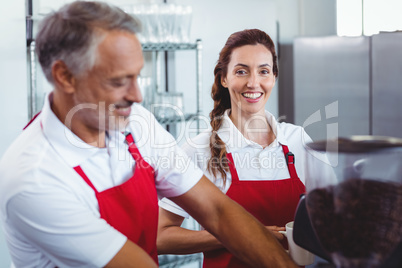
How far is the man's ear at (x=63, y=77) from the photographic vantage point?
3.56 ft

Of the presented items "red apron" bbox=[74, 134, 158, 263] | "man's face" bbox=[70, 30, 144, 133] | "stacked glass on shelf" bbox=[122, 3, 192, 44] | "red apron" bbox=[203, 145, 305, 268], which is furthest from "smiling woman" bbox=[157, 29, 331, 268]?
"stacked glass on shelf" bbox=[122, 3, 192, 44]

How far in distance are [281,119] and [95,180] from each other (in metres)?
2.37

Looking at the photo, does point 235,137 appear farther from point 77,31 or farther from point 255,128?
point 77,31

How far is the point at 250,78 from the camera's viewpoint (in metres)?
1.74

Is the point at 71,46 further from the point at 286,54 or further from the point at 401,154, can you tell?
the point at 286,54

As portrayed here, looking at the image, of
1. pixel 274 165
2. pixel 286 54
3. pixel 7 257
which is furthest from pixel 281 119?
pixel 7 257

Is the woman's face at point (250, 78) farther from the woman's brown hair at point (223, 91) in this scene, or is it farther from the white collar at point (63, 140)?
the white collar at point (63, 140)

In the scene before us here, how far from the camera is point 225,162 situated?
1654 millimetres

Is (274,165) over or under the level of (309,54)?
under

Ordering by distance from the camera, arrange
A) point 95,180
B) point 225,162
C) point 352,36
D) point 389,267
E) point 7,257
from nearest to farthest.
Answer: point 389,267, point 95,180, point 225,162, point 7,257, point 352,36

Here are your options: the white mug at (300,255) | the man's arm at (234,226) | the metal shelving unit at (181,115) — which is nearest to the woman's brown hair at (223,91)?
the man's arm at (234,226)

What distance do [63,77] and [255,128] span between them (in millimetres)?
887

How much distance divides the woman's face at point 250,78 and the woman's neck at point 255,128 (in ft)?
0.05

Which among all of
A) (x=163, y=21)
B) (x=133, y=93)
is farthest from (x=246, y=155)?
(x=163, y=21)
